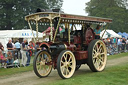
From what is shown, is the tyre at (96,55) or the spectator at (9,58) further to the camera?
the spectator at (9,58)

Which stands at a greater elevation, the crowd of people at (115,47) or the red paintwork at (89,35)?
the red paintwork at (89,35)

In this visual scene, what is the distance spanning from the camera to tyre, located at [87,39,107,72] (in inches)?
371

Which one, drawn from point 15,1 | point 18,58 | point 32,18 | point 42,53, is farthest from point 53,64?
point 15,1

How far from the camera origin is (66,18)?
27.3ft

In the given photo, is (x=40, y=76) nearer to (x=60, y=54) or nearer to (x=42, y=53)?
(x=42, y=53)

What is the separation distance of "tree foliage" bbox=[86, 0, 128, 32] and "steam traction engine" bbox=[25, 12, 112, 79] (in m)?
41.0

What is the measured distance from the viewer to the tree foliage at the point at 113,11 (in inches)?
1976

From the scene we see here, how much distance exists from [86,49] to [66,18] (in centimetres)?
237

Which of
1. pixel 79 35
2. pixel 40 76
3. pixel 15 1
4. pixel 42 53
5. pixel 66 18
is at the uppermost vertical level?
pixel 15 1

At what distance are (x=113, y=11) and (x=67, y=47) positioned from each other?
43583 mm

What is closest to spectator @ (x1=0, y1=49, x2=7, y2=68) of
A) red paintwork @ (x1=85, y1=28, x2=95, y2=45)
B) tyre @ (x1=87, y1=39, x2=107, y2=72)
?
red paintwork @ (x1=85, y1=28, x2=95, y2=45)

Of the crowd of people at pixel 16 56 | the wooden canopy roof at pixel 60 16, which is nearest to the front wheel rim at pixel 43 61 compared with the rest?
the wooden canopy roof at pixel 60 16

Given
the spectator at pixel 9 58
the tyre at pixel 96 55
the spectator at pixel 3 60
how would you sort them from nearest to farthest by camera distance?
the tyre at pixel 96 55, the spectator at pixel 3 60, the spectator at pixel 9 58

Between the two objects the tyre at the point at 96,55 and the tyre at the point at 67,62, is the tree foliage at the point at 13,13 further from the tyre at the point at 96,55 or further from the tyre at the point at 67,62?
the tyre at the point at 67,62
